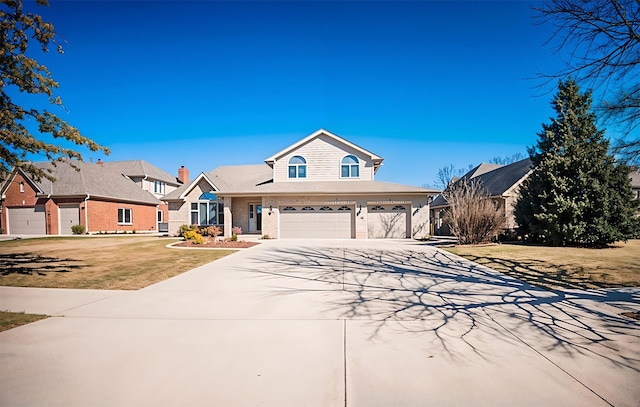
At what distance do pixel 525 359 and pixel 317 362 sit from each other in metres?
→ 2.51

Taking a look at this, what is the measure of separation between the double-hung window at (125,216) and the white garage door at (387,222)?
24027mm

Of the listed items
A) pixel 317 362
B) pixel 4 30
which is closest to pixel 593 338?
pixel 317 362

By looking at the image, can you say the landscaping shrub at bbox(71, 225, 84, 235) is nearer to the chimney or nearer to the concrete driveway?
the chimney

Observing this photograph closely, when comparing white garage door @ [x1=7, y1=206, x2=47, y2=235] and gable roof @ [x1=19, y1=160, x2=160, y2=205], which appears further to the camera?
white garage door @ [x1=7, y1=206, x2=47, y2=235]

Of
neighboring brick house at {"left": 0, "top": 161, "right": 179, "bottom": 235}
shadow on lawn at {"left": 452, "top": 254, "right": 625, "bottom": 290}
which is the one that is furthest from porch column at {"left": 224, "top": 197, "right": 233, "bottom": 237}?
shadow on lawn at {"left": 452, "top": 254, "right": 625, "bottom": 290}

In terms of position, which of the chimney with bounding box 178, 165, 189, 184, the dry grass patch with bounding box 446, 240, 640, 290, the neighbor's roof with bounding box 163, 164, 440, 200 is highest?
the chimney with bounding box 178, 165, 189, 184

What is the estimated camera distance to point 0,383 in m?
3.11

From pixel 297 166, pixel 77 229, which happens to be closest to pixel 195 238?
pixel 297 166

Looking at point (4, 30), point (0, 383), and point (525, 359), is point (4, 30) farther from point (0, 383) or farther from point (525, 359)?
point (525, 359)

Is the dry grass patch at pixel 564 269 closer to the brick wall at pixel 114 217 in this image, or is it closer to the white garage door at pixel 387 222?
the white garage door at pixel 387 222

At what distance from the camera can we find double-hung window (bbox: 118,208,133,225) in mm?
28984

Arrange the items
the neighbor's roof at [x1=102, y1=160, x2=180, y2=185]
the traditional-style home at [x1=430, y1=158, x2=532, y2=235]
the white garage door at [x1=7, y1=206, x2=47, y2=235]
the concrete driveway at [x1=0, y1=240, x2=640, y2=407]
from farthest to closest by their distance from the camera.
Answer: the neighbor's roof at [x1=102, y1=160, x2=180, y2=185], the white garage door at [x1=7, y1=206, x2=47, y2=235], the traditional-style home at [x1=430, y1=158, x2=532, y2=235], the concrete driveway at [x1=0, y1=240, x2=640, y2=407]

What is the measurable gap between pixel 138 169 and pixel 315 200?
88.5ft

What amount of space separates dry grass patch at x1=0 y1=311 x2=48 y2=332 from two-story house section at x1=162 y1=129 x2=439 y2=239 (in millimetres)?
15752
